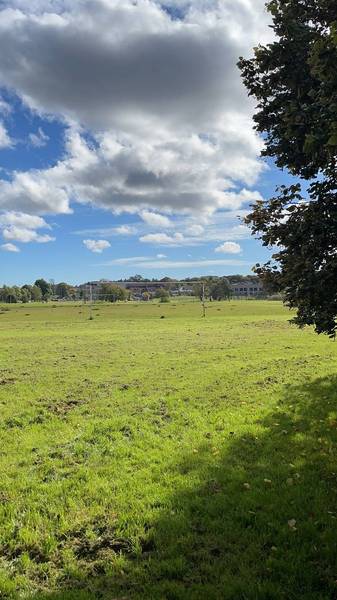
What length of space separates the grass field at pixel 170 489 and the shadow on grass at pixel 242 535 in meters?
0.02

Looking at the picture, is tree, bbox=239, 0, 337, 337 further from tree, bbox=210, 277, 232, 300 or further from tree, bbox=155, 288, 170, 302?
tree, bbox=210, 277, 232, 300

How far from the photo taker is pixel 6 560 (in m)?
5.50

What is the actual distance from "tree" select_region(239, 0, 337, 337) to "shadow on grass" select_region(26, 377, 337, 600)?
3249 millimetres

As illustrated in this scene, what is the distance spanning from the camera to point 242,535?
5754mm

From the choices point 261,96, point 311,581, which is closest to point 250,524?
point 311,581

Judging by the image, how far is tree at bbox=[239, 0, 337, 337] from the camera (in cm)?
886

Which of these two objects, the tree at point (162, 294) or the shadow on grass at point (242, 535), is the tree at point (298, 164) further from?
the tree at point (162, 294)

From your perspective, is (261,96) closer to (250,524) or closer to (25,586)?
(250,524)

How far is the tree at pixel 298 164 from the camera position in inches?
349

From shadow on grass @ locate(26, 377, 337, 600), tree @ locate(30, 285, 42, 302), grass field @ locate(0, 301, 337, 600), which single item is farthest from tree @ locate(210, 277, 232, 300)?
shadow on grass @ locate(26, 377, 337, 600)

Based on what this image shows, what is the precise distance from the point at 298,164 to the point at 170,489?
7.34m

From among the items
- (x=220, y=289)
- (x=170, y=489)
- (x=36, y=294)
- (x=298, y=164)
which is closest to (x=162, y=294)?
(x=220, y=289)

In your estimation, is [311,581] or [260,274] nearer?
[311,581]

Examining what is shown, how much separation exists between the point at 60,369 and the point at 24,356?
516 centimetres
